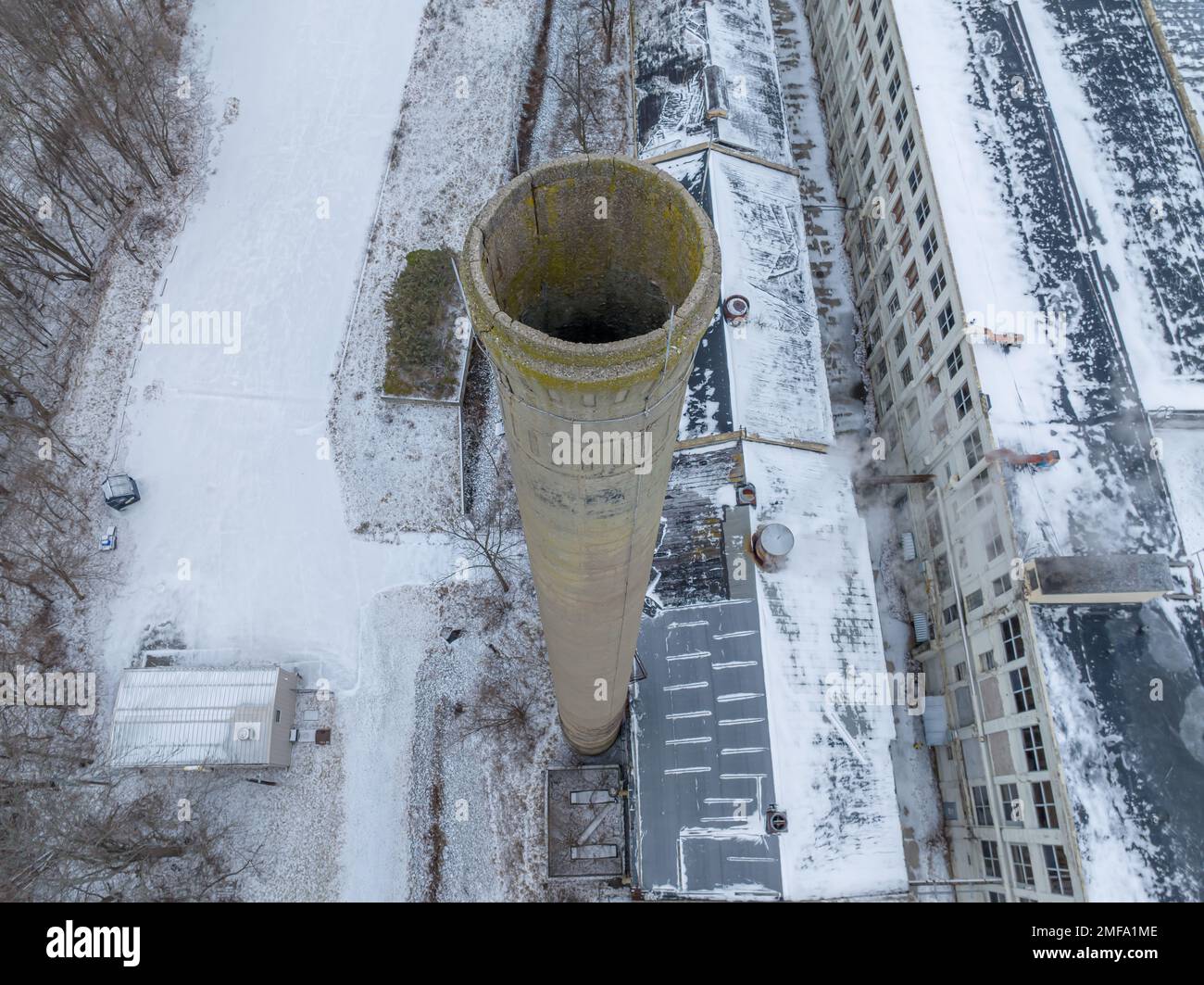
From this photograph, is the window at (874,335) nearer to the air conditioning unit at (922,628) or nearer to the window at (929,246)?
the window at (929,246)

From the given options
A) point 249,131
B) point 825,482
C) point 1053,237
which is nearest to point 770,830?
point 825,482

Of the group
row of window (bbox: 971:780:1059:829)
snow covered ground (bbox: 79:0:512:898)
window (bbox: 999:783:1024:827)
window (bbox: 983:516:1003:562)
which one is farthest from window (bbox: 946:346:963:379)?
snow covered ground (bbox: 79:0:512:898)

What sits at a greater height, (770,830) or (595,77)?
(595,77)

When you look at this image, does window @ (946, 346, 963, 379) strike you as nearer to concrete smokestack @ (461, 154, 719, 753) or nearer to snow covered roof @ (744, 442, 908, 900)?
snow covered roof @ (744, 442, 908, 900)

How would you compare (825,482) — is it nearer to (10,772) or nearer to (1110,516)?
(1110,516)

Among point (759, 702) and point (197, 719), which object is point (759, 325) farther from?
point (197, 719)

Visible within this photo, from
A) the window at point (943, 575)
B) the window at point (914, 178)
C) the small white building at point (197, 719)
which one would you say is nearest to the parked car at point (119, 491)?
the small white building at point (197, 719)
